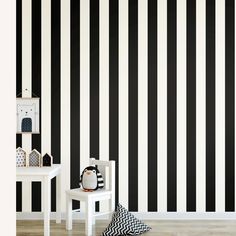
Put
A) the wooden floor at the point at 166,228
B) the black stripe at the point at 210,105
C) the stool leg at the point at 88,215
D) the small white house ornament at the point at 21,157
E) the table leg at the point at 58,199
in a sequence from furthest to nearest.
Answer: the black stripe at the point at 210,105 < the table leg at the point at 58,199 < the small white house ornament at the point at 21,157 < the wooden floor at the point at 166,228 < the stool leg at the point at 88,215

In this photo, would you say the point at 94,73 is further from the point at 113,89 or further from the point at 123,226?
the point at 123,226

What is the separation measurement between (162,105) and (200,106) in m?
0.37

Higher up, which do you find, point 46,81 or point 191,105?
point 46,81

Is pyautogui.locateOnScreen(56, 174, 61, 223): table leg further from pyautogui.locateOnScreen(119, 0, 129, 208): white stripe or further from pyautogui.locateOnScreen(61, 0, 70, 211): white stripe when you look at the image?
pyautogui.locateOnScreen(119, 0, 129, 208): white stripe

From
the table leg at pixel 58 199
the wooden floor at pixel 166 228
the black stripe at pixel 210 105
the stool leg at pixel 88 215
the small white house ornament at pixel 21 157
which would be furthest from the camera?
the black stripe at pixel 210 105

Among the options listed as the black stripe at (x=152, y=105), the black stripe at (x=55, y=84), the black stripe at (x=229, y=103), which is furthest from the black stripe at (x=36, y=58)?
the black stripe at (x=229, y=103)

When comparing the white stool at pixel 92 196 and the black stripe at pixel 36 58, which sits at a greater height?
the black stripe at pixel 36 58

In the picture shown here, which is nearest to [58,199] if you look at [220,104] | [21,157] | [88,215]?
[21,157]

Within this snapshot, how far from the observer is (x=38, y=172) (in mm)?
3275

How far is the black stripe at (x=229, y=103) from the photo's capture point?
4.03 metres

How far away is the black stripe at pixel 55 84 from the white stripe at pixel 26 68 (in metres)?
0.22

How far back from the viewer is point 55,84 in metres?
4.05

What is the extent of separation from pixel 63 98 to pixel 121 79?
23.5 inches

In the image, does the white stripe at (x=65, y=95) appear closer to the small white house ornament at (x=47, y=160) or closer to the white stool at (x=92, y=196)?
the small white house ornament at (x=47, y=160)
